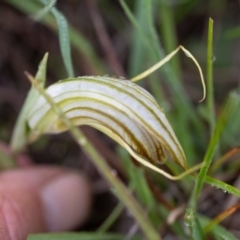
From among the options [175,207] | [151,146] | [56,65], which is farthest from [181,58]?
[151,146]

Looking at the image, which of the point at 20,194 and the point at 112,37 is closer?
the point at 20,194

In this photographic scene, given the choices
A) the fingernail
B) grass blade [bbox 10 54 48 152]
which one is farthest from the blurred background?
grass blade [bbox 10 54 48 152]

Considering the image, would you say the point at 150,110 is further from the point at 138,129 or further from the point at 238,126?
the point at 238,126

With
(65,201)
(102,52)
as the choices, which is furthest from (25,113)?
(102,52)

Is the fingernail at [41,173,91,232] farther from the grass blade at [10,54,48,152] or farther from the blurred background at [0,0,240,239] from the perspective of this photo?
the grass blade at [10,54,48,152]

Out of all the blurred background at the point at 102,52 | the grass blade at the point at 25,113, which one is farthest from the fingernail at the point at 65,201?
the grass blade at the point at 25,113

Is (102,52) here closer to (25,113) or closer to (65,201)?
(65,201)
